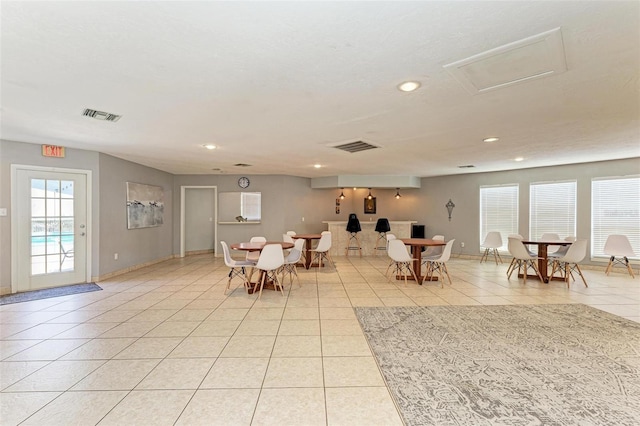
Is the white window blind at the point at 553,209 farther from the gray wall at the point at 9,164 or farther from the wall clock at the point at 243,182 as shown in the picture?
the gray wall at the point at 9,164

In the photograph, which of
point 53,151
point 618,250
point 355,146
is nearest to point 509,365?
point 355,146

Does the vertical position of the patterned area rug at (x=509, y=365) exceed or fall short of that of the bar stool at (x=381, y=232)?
it falls short

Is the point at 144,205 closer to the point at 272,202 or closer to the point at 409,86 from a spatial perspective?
the point at 272,202

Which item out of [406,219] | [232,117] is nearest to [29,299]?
[232,117]

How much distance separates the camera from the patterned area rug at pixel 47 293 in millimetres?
4422

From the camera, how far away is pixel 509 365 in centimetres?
249

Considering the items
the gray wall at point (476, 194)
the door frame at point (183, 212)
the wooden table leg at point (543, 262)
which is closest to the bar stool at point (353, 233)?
the gray wall at point (476, 194)

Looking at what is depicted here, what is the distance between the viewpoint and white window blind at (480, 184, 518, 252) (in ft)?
26.1

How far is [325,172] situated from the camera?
27.3 ft

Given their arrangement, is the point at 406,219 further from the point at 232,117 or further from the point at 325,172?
the point at 232,117

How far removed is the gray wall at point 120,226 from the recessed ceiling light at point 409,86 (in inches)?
227

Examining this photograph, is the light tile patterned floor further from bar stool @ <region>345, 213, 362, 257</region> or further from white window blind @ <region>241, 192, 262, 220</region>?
white window blind @ <region>241, 192, 262, 220</region>

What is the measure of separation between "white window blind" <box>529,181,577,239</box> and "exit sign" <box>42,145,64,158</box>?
10.3m

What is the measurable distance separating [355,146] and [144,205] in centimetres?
529
